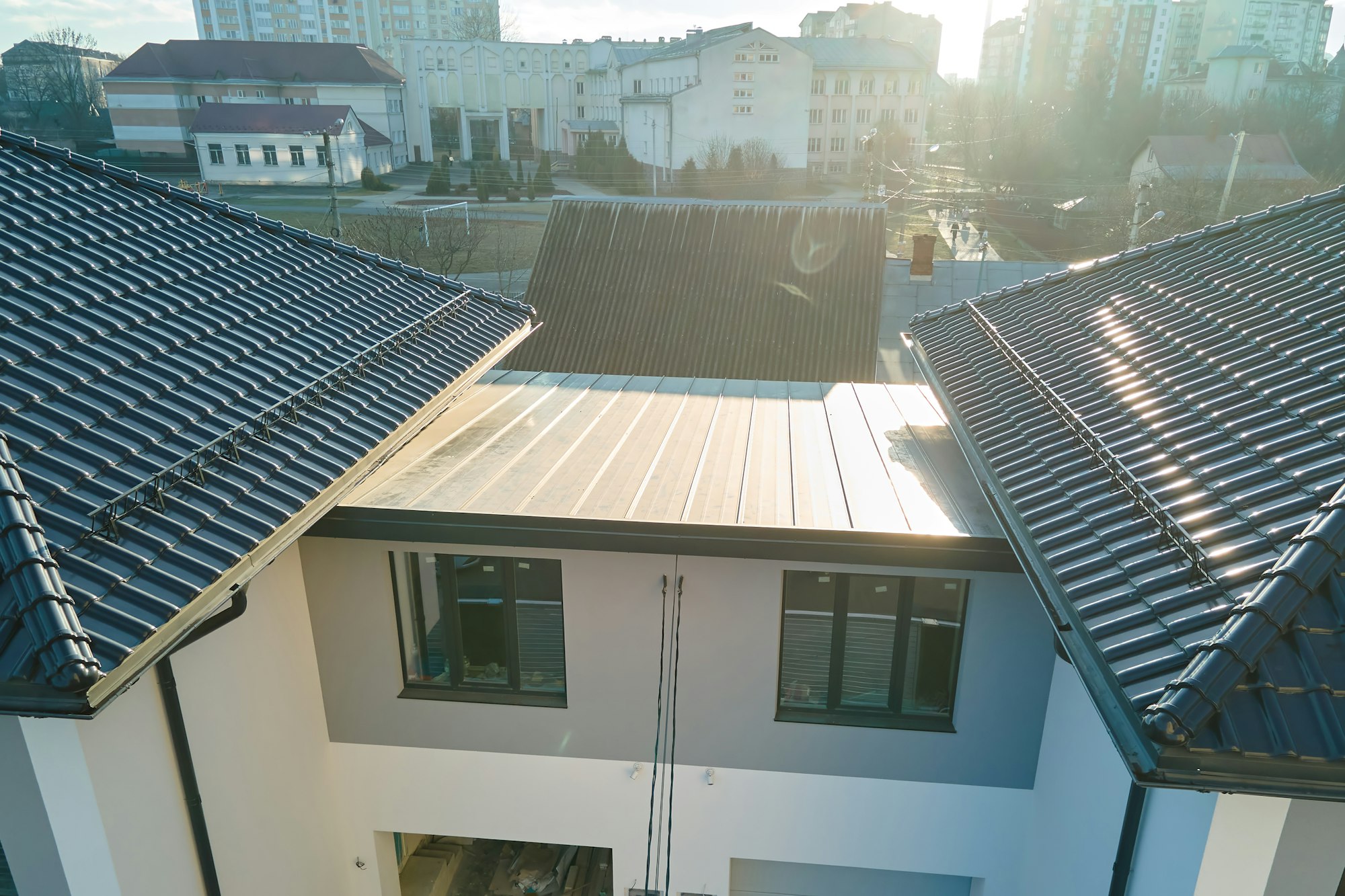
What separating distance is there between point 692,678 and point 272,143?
214 ft

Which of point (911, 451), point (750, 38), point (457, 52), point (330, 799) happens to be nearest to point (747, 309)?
point (911, 451)

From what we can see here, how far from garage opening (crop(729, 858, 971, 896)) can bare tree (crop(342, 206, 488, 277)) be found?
27383mm

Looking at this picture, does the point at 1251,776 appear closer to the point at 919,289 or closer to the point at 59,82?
the point at 919,289

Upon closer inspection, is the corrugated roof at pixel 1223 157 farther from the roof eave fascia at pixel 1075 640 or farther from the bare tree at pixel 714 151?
the roof eave fascia at pixel 1075 640

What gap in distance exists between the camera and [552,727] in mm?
8047

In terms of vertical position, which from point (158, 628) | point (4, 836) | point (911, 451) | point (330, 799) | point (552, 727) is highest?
point (158, 628)

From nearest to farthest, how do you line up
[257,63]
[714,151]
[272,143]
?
[272,143] → [714,151] → [257,63]

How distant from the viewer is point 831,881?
866 cm

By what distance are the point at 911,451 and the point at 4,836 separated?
7.85 metres

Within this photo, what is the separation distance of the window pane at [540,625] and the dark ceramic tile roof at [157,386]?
69.3 inches

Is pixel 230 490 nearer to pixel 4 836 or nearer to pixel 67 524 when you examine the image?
pixel 67 524

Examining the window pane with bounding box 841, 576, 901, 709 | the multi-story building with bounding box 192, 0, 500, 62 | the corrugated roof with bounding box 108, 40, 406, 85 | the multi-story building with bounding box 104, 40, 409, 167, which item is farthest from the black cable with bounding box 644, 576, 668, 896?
the multi-story building with bounding box 192, 0, 500, 62

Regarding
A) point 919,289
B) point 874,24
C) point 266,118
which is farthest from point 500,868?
point 874,24

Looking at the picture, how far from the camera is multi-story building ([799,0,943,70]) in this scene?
110 metres
